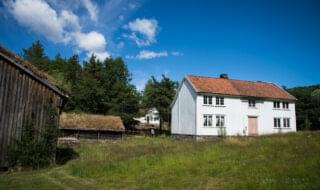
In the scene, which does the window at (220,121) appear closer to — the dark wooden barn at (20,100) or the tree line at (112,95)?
the tree line at (112,95)

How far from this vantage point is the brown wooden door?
41.5 meters

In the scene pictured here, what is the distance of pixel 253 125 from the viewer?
41.8 m

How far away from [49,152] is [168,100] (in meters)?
41.4

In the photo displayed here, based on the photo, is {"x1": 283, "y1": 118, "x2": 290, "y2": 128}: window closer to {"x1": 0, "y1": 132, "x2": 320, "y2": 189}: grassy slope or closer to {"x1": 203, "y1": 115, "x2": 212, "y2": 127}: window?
{"x1": 203, "y1": 115, "x2": 212, "y2": 127}: window

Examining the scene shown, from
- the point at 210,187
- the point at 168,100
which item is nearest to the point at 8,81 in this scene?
the point at 210,187

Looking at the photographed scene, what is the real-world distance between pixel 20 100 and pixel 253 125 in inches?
1309

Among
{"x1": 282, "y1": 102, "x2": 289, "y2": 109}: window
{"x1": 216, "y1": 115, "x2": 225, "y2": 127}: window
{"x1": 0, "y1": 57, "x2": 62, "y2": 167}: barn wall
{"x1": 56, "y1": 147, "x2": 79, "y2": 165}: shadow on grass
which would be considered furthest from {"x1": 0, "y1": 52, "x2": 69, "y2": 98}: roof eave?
{"x1": 282, "y1": 102, "x2": 289, "y2": 109}: window

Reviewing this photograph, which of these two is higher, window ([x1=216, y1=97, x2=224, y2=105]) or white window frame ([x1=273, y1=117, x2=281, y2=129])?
window ([x1=216, y1=97, x2=224, y2=105])

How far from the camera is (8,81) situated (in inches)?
647

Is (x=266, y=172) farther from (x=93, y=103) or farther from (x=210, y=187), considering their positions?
(x=93, y=103)

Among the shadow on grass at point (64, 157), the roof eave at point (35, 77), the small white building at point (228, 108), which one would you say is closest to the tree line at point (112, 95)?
the small white building at point (228, 108)

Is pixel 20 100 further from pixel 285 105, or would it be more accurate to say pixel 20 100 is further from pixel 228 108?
pixel 285 105

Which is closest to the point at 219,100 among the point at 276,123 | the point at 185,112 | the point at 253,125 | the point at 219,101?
the point at 219,101

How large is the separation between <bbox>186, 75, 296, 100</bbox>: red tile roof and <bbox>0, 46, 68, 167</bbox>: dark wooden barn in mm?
24139
